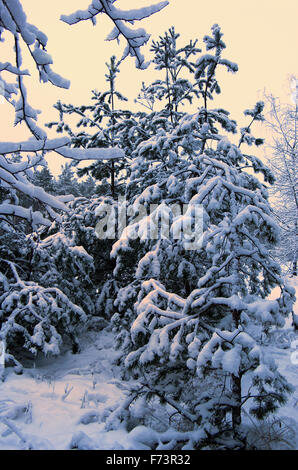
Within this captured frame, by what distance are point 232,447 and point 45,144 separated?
315 cm

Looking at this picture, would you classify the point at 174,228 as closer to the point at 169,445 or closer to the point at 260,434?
the point at 169,445

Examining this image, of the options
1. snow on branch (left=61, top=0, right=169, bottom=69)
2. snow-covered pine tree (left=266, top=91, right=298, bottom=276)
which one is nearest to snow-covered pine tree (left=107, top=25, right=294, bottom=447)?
snow on branch (left=61, top=0, right=169, bottom=69)

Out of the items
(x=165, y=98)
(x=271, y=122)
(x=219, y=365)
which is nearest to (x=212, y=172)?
(x=219, y=365)

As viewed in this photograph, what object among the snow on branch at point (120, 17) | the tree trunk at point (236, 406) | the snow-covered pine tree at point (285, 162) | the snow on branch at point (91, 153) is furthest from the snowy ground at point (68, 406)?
the snow-covered pine tree at point (285, 162)

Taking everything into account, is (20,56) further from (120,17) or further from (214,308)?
(214,308)

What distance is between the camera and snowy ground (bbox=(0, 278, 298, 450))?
118 inches

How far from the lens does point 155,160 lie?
5734 mm

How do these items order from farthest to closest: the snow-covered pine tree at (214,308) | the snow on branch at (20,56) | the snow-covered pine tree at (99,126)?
1. the snow-covered pine tree at (99,126)
2. the snow-covered pine tree at (214,308)
3. the snow on branch at (20,56)

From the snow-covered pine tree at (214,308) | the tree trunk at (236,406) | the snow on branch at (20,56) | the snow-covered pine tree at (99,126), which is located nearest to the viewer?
the snow on branch at (20,56)

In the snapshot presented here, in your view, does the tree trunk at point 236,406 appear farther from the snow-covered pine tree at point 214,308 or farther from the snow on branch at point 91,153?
the snow on branch at point 91,153

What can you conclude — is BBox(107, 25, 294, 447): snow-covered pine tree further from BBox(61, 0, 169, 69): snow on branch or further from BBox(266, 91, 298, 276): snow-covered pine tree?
BBox(266, 91, 298, 276): snow-covered pine tree

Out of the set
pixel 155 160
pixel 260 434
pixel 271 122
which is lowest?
pixel 260 434

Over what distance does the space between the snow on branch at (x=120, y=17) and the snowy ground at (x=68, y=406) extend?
3306mm

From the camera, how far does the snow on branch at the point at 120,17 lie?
1627 millimetres
